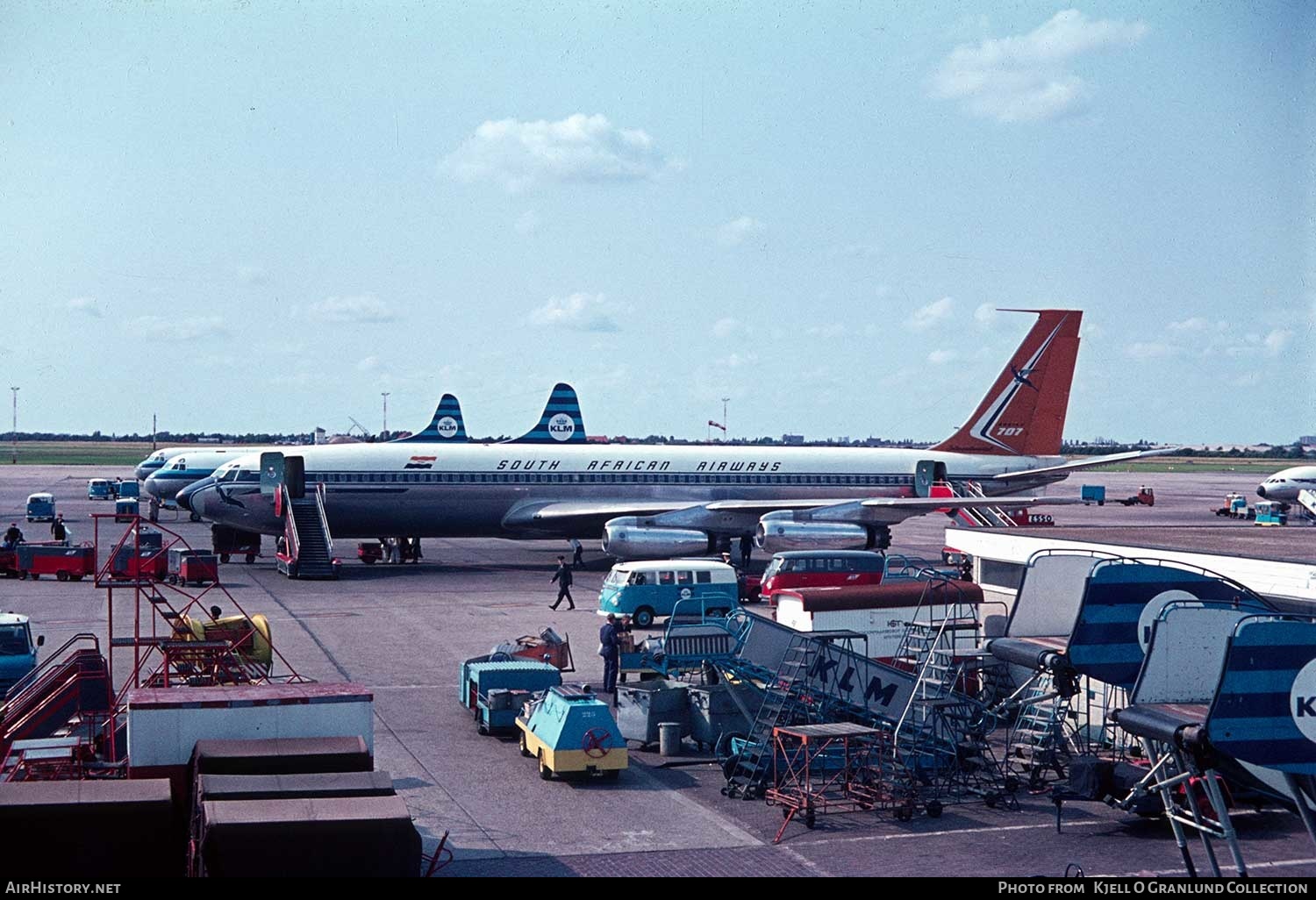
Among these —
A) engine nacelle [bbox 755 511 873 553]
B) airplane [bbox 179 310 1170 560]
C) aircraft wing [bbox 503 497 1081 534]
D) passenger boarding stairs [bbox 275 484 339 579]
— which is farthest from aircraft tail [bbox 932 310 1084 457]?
passenger boarding stairs [bbox 275 484 339 579]

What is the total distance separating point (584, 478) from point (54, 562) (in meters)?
19.1

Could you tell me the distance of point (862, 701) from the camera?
2309cm

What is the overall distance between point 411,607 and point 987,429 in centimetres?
2765

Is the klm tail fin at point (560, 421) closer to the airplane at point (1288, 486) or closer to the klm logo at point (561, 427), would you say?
the klm logo at point (561, 427)

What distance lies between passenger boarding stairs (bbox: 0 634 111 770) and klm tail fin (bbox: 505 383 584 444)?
59.2 m

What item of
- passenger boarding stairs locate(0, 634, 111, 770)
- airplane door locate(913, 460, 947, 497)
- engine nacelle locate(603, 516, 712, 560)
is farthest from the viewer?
airplane door locate(913, 460, 947, 497)

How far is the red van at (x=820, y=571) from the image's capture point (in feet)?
126

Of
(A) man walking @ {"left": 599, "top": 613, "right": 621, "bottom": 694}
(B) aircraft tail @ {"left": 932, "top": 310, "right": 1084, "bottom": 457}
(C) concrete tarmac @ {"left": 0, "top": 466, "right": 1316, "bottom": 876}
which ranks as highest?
(B) aircraft tail @ {"left": 932, "top": 310, "right": 1084, "bottom": 457}

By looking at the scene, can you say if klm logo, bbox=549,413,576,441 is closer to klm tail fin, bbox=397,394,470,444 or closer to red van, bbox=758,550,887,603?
klm tail fin, bbox=397,394,470,444

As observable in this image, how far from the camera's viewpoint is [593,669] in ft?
102

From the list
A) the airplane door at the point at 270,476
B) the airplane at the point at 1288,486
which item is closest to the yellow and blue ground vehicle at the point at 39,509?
the airplane door at the point at 270,476

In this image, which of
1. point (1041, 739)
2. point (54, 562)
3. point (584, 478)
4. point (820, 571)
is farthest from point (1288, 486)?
point (54, 562)

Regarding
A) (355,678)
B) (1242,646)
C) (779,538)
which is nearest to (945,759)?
(1242,646)

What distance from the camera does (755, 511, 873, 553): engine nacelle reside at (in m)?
48.0
